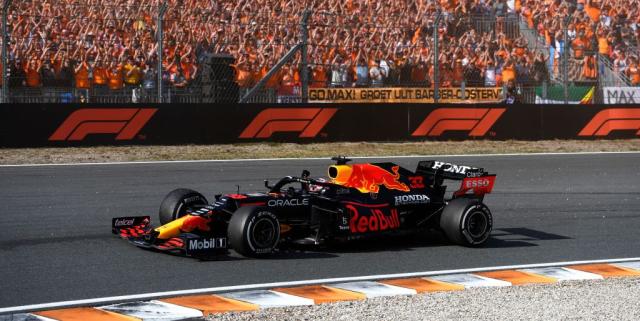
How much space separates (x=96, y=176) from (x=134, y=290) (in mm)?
8142

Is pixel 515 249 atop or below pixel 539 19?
below

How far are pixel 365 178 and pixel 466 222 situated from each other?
1093 mm

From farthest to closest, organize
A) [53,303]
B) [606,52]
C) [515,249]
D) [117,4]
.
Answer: [606,52] → [117,4] → [515,249] → [53,303]

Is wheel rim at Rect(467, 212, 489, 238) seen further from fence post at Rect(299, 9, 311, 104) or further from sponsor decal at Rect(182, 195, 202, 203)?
fence post at Rect(299, 9, 311, 104)

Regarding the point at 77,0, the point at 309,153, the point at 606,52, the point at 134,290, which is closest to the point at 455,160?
the point at 309,153

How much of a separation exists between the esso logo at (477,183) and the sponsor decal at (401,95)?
1054 centimetres

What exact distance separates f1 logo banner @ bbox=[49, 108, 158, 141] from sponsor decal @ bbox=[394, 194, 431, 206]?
33.3ft

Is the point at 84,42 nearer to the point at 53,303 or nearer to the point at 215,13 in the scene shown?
the point at 215,13

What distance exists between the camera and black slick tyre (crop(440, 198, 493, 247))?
9.18m

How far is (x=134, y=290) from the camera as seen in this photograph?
712 centimetres

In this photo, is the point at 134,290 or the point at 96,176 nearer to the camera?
the point at 134,290

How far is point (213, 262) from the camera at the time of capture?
27.2 feet

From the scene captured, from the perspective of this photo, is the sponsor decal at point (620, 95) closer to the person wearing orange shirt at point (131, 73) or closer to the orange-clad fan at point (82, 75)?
the person wearing orange shirt at point (131, 73)

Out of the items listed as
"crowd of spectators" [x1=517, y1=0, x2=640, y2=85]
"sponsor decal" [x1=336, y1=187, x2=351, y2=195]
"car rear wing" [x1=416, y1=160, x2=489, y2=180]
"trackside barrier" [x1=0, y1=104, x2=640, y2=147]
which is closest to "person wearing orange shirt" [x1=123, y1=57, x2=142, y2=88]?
"trackside barrier" [x1=0, y1=104, x2=640, y2=147]
